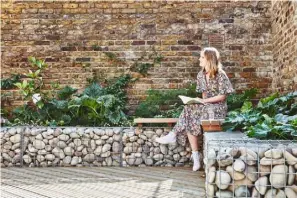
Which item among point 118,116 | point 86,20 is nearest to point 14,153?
point 118,116

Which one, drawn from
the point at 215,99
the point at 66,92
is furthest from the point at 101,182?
the point at 66,92

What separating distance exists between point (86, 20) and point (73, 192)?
11.0 ft

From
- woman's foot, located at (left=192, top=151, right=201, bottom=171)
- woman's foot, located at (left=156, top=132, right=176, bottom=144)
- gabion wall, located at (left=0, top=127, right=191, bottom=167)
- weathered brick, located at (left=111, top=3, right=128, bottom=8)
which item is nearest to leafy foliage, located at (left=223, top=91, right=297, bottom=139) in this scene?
woman's foot, located at (left=192, top=151, right=201, bottom=171)

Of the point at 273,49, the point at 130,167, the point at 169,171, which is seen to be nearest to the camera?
the point at 169,171

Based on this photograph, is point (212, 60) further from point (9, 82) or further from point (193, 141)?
point (9, 82)

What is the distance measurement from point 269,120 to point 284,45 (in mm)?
2337

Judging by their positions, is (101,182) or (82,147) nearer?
(101,182)

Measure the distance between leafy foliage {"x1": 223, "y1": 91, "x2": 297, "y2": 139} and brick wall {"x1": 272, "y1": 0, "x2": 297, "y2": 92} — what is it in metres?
0.49

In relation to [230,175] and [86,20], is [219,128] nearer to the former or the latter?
[230,175]

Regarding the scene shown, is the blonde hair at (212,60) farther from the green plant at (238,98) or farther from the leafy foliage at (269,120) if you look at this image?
the green plant at (238,98)

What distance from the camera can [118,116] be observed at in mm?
5246

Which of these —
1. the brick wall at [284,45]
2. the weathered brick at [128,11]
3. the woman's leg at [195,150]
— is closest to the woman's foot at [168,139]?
the woman's leg at [195,150]

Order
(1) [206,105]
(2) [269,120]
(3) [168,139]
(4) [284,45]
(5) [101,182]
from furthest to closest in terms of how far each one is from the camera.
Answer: (4) [284,45] → (3) [168,139] → (1) [206,105] → (5) [101,182] → (2) [269,120]

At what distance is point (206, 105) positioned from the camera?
4418mm
